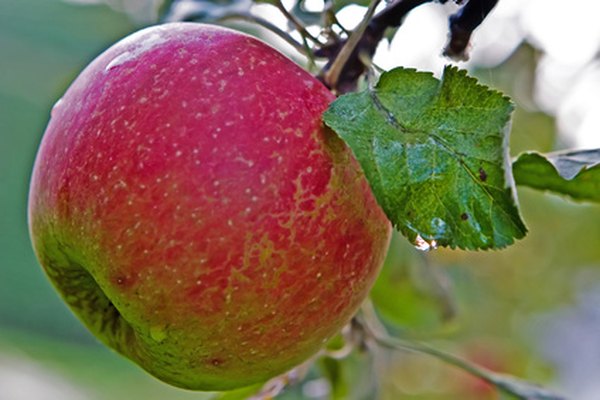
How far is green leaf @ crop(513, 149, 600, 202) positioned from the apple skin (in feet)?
0.60

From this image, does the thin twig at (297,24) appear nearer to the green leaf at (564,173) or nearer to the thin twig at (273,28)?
the thin twig at (273,28)

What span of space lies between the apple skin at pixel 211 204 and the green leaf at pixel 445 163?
7 cm

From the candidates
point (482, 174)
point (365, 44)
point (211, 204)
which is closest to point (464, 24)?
point (365, 44)

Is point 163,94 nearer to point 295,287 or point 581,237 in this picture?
point 295,287

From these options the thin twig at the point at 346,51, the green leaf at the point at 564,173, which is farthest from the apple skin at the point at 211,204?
the green leaf at the point at 564,173

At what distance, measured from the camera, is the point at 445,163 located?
0.68 m

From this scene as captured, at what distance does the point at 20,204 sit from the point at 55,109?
4.38 metres

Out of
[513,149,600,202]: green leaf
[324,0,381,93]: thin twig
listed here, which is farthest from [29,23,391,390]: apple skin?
[513,149,600,202]: green leaf

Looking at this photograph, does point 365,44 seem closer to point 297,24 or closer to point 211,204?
point 297,24

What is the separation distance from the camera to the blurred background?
1.41 metres

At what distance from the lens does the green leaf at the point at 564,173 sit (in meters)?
0.85

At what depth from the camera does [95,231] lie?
0.72m

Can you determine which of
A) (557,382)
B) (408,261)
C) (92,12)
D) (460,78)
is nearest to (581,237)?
(557,382)

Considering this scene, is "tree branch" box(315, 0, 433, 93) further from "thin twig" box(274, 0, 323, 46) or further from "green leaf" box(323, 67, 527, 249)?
"green leaf" box(323, 67, 527, 249)
